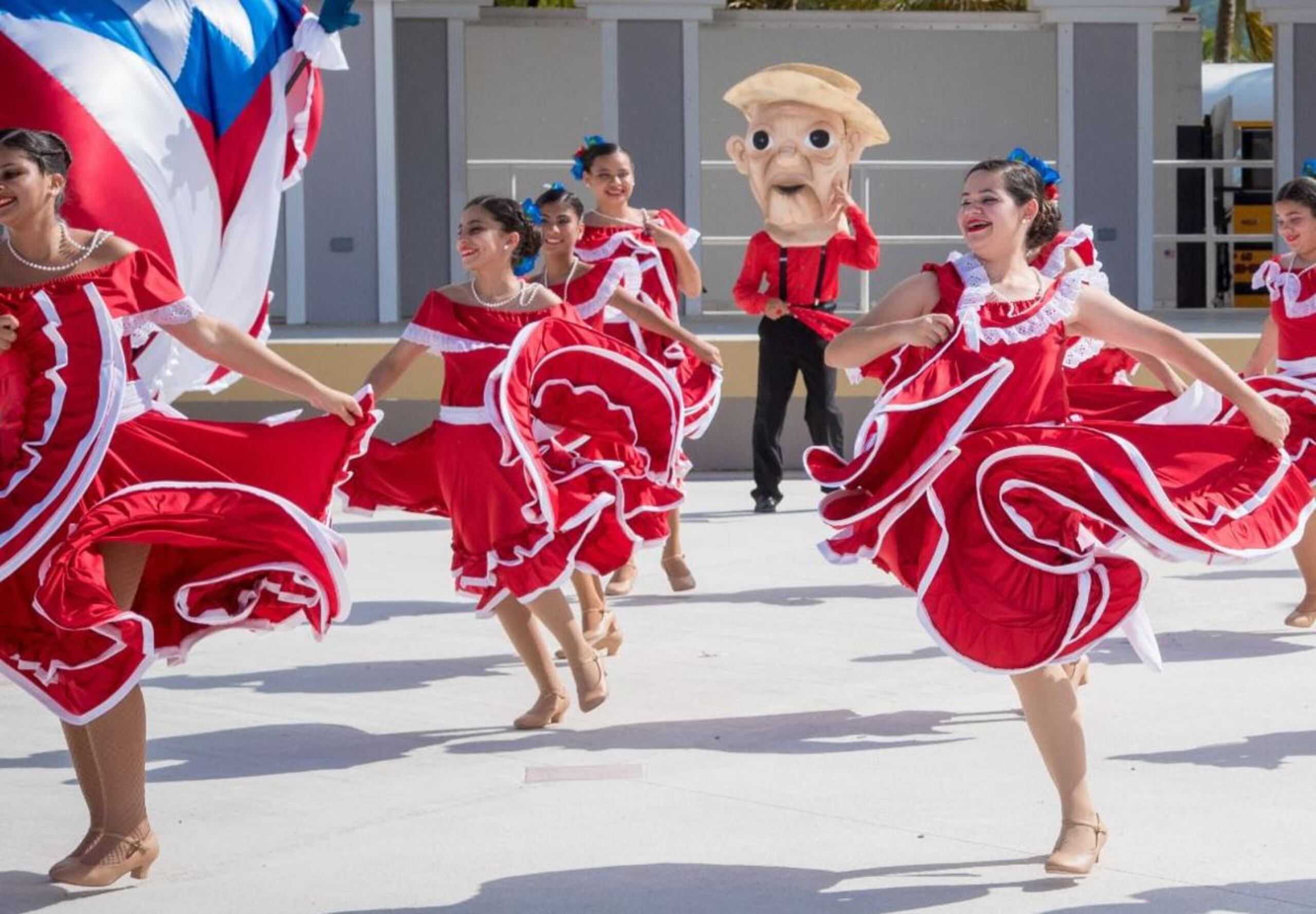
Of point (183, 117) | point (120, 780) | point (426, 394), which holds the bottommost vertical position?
point (120, 780)

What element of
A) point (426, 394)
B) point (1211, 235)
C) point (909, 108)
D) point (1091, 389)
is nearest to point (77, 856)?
point (1091, 389)

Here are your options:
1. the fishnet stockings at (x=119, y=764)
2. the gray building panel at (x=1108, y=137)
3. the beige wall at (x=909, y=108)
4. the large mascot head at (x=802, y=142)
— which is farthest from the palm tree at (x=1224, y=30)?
the fishnet stockings at (x=119, y=764)

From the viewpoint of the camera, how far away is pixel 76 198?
18.5ft

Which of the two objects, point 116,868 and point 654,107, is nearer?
point 116,868

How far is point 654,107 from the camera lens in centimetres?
1609

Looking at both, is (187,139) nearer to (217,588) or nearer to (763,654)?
(217,588)

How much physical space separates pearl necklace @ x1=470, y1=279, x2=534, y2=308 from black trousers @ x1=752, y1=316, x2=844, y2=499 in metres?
4.44

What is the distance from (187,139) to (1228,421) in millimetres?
2881

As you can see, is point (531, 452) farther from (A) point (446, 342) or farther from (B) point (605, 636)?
(B) point (605, 636)

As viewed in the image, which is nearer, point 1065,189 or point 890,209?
point 1065,189

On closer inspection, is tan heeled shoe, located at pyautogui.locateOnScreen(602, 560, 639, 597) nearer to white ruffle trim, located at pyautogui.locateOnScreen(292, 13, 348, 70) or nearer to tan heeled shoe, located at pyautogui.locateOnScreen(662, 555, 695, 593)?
tan heeled shoe, located at pyautogui.locateOnScreen(662, 555, 695, 593)

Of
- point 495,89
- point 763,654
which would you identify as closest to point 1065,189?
point 495,89

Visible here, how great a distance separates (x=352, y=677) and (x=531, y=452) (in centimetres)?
126

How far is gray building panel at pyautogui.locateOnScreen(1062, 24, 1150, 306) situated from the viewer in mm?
16484
